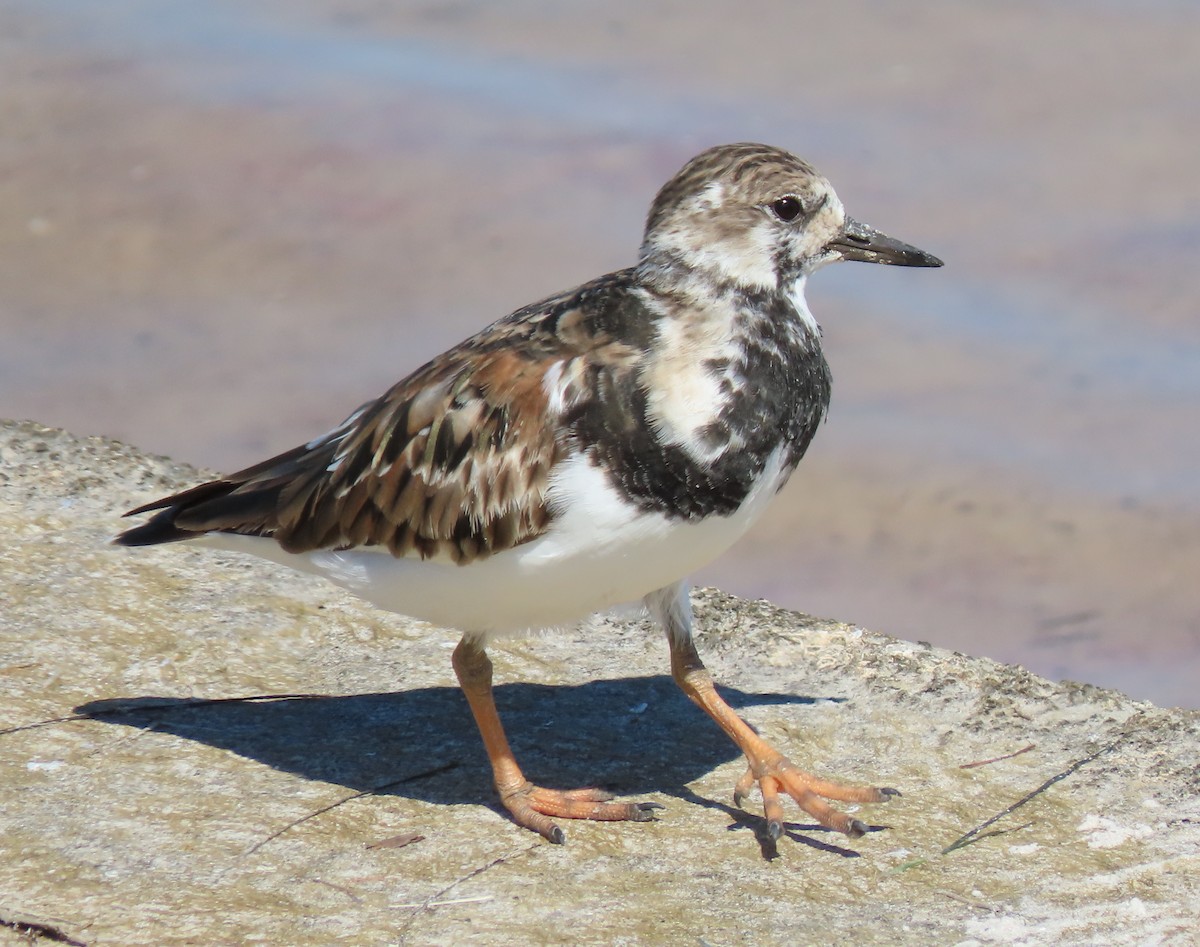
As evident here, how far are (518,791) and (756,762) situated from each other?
624 millimetres

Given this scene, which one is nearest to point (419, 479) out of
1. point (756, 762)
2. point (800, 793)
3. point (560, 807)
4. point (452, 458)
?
point (452, 458)

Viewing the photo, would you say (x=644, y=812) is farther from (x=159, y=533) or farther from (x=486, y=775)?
(x=159, y=533)

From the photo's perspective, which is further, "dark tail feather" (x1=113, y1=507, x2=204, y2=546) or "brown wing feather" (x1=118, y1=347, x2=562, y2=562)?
"dark tail feather" (x1=113, y1=507, x2=204, y2=546)

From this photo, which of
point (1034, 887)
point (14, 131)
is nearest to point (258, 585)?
point (1034, 887)

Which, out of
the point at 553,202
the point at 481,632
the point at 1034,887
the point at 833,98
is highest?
the point at 833,98

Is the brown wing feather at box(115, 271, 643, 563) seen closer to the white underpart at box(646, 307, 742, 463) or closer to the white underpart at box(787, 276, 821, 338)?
the white underpart at box(646, 307, 742, 463)

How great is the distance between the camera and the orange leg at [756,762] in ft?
14.3

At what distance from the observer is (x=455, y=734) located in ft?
15.9

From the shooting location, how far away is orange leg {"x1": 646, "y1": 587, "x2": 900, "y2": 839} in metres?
→ 4.35

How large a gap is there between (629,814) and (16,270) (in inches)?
273

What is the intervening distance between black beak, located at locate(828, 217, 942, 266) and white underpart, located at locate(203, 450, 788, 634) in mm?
639

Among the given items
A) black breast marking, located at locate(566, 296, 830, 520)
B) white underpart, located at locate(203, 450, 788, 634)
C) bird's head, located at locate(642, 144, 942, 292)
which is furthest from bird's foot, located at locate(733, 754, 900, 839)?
bird's head, located at locate(642, 144, 942, 292)

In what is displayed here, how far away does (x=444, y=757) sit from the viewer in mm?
4719

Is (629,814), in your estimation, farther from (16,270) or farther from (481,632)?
(16,270)
